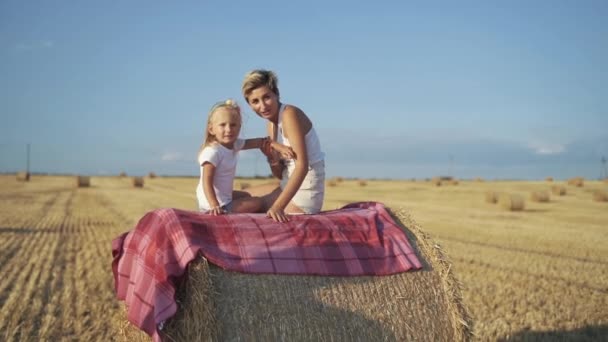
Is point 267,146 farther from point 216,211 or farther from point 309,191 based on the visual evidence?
point 216,211

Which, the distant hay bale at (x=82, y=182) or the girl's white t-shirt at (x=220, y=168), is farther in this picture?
the distant hay bale at (x=82, y=182)

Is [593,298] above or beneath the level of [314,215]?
beneath

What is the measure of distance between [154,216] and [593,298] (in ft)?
20.5

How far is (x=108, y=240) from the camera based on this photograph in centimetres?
1341

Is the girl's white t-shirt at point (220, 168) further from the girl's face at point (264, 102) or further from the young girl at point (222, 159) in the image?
the girl's face at point (264, 102)

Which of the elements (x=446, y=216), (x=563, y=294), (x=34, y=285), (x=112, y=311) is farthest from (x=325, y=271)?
(x=446, y=216)

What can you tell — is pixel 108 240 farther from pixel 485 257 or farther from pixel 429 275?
pixel 429 275

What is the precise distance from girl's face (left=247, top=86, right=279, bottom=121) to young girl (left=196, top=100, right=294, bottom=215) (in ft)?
0.49

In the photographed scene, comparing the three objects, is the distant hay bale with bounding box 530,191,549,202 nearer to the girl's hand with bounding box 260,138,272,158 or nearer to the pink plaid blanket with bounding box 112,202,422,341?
the pink plaid blanket with bounding box 112,202,422,341

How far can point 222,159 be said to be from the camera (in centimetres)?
522

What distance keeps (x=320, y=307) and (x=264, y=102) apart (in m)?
1.81

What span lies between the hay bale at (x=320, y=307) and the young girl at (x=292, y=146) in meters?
0.74

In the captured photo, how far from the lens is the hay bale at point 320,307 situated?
4.09 meters

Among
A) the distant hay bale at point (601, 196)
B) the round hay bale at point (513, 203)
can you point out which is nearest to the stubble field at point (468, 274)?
the round hay bale at point (513, 203)
